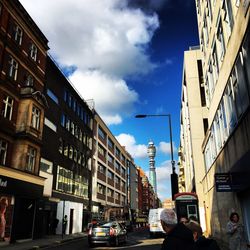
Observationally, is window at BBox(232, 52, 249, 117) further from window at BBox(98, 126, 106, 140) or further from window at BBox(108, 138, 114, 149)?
window at BBox(108, 138, 114, 149)

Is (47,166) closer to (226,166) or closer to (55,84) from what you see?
(55,84)

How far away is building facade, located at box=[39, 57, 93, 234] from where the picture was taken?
104 ft

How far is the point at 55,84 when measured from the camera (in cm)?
3519

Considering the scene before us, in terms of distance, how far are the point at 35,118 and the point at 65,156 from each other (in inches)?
457

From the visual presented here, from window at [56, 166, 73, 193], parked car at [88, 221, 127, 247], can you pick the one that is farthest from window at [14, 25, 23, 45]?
parked car at [88, 221, 127, 247]

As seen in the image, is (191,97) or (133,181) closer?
(191,97)

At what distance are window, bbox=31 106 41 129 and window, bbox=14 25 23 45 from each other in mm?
5527

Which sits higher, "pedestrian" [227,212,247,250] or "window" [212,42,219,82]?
"window" [212,42,219,82]

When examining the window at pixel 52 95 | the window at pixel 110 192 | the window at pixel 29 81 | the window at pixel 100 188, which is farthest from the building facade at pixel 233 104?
the window at pixel 110 192

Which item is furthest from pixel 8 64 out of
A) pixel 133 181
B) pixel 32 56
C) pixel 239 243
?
pixel 133 181

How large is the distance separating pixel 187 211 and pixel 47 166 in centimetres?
1442

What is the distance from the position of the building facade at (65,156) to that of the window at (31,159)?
4.10 metres

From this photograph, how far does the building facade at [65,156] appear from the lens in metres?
31.7

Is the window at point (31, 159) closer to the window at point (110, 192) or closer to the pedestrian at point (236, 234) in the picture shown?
the pedestrian at point (236, 234)
